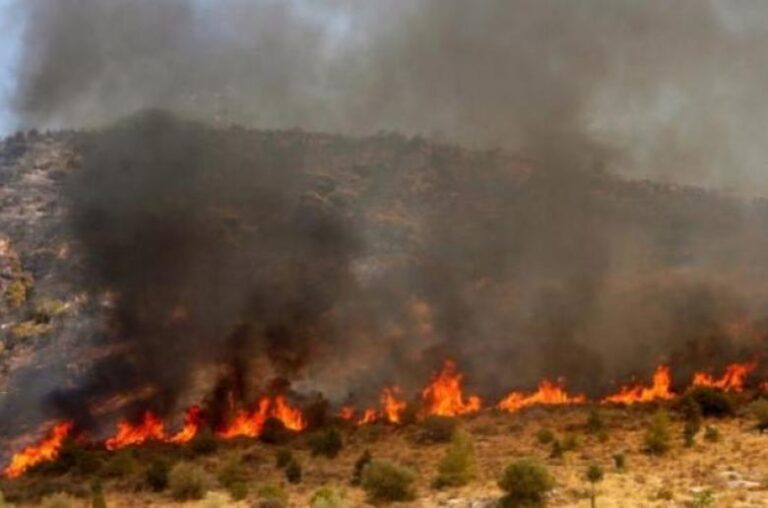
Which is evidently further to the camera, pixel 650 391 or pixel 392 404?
pixel 650 391

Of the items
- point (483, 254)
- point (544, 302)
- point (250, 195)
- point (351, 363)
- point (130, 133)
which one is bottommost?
point (351, 363)

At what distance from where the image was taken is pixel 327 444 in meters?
30.7

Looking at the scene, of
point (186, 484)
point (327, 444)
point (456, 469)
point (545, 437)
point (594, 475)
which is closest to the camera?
point (594, 475)

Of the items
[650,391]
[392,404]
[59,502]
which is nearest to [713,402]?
[650,391]

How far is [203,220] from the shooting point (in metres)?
50.5

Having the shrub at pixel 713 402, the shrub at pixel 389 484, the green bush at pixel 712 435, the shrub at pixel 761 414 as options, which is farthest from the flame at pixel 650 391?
the shrub at pixel 389 484

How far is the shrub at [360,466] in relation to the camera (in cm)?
2569

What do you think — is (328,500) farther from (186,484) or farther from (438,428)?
(438,428)

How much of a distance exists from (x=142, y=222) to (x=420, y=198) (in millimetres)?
19791

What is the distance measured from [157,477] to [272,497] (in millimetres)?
5696

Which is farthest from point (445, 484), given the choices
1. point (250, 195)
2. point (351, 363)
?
point (250, 195)

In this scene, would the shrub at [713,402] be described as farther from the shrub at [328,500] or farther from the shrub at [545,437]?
the shrub at [328,500]

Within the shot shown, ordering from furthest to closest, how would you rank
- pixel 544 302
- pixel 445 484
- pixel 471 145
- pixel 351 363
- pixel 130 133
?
pixel 471 145 < pixel 130 133 < pixel 544 302 < pixel 351 363 < pixel 445 484

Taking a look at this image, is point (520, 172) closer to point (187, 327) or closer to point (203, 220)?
point (203, 220)
